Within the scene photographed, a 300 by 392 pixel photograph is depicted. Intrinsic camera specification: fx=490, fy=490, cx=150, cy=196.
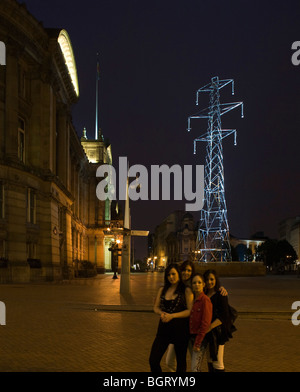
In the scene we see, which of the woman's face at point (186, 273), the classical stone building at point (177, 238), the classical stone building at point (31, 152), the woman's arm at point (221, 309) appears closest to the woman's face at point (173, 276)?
the woman's face at point (186, 273)

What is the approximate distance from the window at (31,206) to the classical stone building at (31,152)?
80mm

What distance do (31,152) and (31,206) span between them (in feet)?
15.3

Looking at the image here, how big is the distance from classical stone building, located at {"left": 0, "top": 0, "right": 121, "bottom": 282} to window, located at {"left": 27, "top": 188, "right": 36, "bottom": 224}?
3.1 inches

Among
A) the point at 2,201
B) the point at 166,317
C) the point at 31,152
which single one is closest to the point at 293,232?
the point at 31,152

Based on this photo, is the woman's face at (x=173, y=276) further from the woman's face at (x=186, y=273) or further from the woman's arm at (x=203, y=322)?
the woman's arm at (x=203, y=322)

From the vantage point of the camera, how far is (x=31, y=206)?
39.5m

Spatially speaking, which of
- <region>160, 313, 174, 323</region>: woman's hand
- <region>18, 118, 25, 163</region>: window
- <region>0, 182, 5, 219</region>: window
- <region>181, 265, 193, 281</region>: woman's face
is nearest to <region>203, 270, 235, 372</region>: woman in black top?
<region>181, 265, 193, 281</region>: woman's face

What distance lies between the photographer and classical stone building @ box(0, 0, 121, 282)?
3559cm

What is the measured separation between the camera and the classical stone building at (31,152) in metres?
35.6

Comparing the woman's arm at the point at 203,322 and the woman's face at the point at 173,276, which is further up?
the woman's face at the point at 173,276
